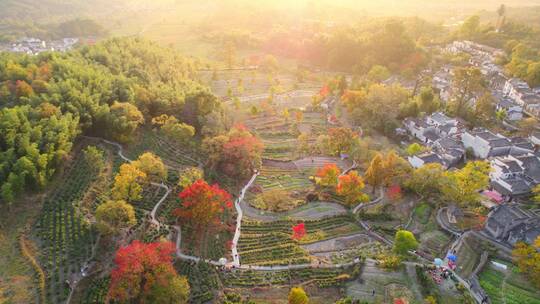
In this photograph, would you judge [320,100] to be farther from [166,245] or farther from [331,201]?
[166,245]

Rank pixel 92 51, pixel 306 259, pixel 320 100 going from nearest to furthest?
pixel 306 259, pixel 92 51, pixel 320 100

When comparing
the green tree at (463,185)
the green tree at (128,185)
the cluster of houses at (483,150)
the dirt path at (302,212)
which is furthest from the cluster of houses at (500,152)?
the green tree at (128,185)

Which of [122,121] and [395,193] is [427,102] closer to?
[395,193]

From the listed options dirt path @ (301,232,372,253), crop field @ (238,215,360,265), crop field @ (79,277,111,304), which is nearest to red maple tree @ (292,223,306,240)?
crop field @ (238,215,360,265)

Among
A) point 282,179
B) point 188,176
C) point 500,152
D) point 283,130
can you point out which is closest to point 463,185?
point 500,152

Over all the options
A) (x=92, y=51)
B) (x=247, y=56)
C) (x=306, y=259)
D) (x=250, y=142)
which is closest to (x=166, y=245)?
(x=306, y=259)

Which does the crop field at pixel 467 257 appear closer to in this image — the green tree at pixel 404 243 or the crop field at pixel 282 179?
the green tree at pixel 404 243
